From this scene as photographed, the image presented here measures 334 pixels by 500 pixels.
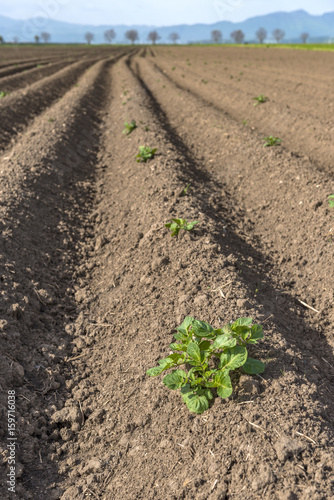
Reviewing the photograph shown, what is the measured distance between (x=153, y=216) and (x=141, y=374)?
7.88 feet

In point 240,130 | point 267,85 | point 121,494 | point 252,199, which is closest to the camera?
point 121,494

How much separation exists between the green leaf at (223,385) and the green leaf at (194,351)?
0.58 feet

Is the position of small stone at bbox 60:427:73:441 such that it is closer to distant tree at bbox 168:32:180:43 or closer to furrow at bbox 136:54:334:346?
furrow at bbox 136:54:334:346

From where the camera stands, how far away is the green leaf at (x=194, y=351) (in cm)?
247

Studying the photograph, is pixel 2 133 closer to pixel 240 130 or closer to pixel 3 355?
pixel 240 130

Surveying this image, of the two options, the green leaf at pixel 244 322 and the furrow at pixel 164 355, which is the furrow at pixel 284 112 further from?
the green leaf at pixel 244 322

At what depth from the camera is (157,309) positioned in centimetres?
343

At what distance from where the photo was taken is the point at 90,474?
2.36 metres

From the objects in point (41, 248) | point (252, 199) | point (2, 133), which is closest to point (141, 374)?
point (41, 248)

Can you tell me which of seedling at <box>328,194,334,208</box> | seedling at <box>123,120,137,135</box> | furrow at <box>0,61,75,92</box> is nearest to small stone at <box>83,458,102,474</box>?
seedling at <box>328,194,334,208</box>

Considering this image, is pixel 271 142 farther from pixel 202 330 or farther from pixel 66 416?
pixel 66 416

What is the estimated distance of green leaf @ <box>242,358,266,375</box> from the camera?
249cm

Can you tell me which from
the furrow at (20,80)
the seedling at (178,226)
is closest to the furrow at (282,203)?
the seedling at (178,226)

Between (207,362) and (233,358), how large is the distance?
0.62ft
